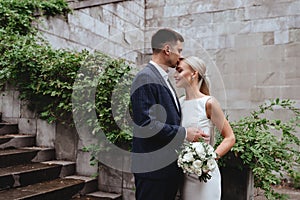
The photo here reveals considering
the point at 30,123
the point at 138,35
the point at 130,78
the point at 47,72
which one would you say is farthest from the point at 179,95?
the point at 30,123

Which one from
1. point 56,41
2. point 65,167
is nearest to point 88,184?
point 65,167

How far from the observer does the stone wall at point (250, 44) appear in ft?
16.8

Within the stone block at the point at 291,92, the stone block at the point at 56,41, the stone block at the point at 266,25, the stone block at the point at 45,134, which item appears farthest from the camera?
the stone block at the point at 56,41

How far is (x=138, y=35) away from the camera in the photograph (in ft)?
6.90

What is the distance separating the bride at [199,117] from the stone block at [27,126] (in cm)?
275

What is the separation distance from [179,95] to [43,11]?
421cm

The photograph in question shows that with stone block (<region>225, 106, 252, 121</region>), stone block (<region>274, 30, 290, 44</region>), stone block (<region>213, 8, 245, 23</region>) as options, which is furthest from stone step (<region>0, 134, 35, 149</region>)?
stone block (<region>274, 30, 290, 44</region>)

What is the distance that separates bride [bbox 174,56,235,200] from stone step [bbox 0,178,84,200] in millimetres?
1513

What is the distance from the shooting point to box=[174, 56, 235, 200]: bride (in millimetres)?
1828

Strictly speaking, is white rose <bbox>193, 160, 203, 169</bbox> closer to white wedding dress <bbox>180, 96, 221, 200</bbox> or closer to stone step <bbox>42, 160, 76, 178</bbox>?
white wedding dress <bbox>180, 96, 221, 200</bbox>

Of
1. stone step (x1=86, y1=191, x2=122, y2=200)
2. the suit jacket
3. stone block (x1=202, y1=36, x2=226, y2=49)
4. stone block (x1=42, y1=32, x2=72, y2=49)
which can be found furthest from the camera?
stone block (x1=202, y1=36, x2=226, y2=49)

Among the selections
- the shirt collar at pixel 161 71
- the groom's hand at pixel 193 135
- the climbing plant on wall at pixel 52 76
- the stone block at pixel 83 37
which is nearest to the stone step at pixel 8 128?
the climbing plant on wall at pixel 52 76

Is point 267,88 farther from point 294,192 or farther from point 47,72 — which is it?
point 47,72

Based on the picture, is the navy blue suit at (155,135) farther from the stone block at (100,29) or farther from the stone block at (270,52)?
the stone block at (100,29)
